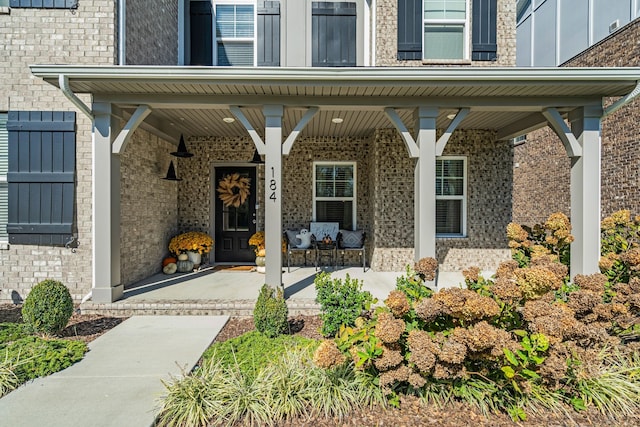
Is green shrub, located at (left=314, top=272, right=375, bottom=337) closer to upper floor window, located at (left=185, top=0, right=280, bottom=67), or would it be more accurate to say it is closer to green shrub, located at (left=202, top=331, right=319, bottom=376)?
green shrub, located at (left=202, top=331, right=319, bottom=376)

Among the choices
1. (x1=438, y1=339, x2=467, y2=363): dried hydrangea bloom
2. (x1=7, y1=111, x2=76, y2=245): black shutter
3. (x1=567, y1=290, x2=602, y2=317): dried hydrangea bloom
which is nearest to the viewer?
(x1=438, y1=339, x2=467, y2=363): dried hydrangea bloom

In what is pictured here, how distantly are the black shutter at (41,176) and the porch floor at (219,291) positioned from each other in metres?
1.28

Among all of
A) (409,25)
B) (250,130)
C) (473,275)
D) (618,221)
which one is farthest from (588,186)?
(250,130)

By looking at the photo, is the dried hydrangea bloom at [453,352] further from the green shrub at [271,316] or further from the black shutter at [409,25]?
the black shutter at [409,25]

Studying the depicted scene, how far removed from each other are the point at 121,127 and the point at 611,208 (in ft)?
31.5

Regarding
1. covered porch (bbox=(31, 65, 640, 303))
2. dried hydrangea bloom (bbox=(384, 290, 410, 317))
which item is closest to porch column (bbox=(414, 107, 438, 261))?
covered porch (bbox=(31, 65, 640, 303))

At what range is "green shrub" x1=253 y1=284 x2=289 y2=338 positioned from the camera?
342cm

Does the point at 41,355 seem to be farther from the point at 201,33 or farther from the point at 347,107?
the point at 201,33

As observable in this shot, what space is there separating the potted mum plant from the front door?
0.62 meters

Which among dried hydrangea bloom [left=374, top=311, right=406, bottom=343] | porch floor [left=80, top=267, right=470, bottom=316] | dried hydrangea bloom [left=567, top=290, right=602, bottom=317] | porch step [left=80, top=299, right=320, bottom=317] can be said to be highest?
dried hydrangea bloom [left=567, top=290, right=602, bottom=317]

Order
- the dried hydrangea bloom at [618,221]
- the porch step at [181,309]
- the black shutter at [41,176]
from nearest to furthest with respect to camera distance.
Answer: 1. the dried hydrangea bloom at [618,221]
2. the porch step at [181,309]
3. the black shutter at [41,176]

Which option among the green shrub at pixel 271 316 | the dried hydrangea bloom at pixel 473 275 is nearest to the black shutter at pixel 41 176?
the green shrub at pixel 271 316

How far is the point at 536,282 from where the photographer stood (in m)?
2.16

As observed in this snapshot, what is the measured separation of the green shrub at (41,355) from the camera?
2705mm
